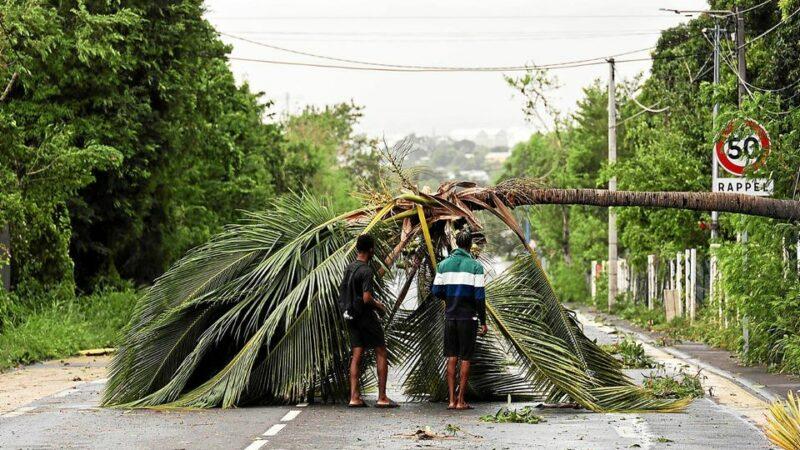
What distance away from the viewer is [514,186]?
56.5 feet

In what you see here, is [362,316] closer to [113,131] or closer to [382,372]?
[382,372]

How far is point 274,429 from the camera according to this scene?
1352 cm

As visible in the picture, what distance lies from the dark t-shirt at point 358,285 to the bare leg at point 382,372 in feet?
1.45

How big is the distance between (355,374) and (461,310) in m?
1.34

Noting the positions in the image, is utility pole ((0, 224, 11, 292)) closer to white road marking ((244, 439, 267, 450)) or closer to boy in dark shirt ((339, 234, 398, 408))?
boy in dark shirt ((339, 234, 398, 408))

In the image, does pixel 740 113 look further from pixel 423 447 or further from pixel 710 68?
pixel 710 68

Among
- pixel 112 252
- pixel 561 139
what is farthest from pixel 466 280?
pixel 561 139

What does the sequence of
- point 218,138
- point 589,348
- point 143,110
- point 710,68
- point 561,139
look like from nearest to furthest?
point 589,348, point 143,110, point 218,138, point 710,68, point 561,139

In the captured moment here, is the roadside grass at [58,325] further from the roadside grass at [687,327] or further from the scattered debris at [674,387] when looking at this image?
the roadside grass at [687,327]

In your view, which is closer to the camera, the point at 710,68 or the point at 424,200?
the point at 424,200

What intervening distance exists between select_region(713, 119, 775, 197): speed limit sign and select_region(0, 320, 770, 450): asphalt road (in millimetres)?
5002

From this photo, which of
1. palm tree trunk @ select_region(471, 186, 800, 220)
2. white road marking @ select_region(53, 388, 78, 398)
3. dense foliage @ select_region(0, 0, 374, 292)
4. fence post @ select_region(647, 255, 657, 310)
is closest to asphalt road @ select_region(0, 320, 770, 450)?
white road marking @ select_region(53, 388, 78, 398)

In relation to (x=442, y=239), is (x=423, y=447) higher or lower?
lower

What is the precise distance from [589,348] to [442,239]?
2.08m
